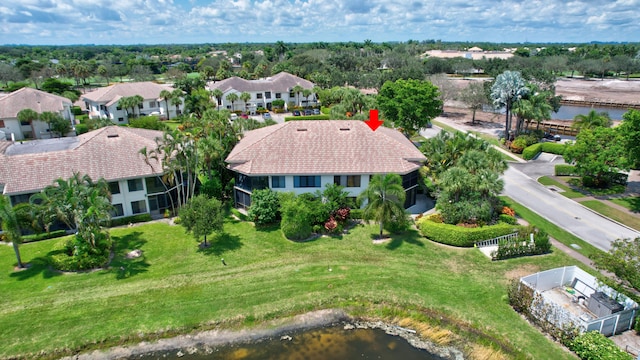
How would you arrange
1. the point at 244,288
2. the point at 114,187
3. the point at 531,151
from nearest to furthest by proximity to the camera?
1. the point at 244,288
2. the point at 114,187
3. the point at 531,151

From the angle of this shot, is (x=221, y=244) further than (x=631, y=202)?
Result: No

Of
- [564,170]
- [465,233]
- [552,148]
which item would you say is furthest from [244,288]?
[552,148]

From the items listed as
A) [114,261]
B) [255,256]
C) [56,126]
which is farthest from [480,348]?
[56,126]

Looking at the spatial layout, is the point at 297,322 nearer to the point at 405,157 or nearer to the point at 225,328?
the point at 225,328

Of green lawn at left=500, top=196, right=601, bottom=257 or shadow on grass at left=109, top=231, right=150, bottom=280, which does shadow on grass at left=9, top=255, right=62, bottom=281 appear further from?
green lawn at left=500, top=196, right=601, bottom=257

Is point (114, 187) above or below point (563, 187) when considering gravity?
above

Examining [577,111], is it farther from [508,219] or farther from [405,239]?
[405,239]

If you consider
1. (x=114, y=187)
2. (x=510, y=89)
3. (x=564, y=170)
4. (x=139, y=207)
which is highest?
(x=510, y=89)

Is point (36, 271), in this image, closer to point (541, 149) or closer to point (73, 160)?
point (73, 160)

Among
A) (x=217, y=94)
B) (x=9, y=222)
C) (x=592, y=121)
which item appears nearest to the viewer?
(x=9, y=222)
